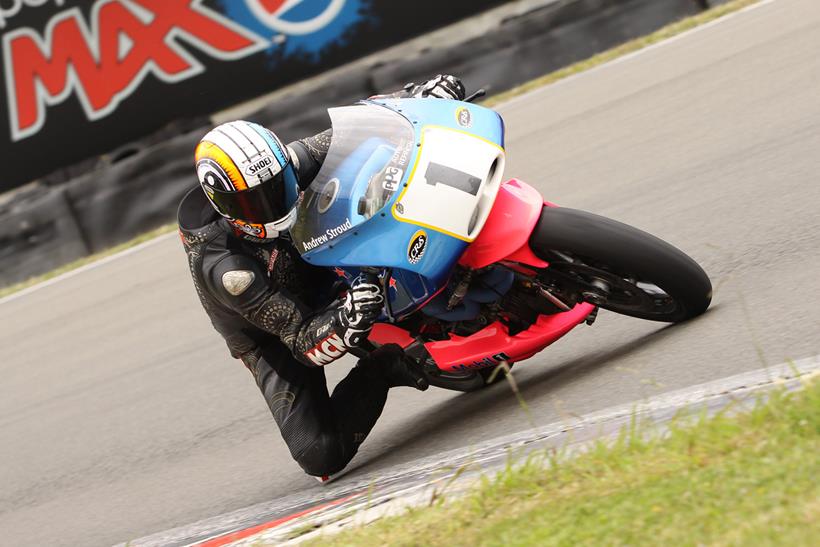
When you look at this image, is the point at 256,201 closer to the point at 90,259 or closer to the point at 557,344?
the point at 557,344

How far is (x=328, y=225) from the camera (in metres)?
4.14

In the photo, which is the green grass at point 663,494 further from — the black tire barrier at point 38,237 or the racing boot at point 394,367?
the black tire barrier at point 38,237

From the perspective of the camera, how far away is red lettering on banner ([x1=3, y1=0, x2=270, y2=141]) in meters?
11.1

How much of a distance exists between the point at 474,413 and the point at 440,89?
4.42 ft

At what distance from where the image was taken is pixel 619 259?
396 cm

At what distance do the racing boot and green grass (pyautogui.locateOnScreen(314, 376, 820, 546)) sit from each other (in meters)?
1.27

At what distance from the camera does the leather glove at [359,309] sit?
13.5 feet

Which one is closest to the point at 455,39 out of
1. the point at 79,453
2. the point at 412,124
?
the point at 79,453

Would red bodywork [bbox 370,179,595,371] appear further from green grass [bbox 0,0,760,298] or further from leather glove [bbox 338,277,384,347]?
green grass [bbox 0,0,760,298]

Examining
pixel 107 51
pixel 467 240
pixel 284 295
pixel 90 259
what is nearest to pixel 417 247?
pixel 467 240

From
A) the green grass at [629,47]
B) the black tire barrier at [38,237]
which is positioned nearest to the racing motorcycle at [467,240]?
the green grass at [629,47]

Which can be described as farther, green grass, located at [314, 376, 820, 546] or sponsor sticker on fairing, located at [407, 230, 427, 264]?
sponsor sticker on fairing, located at [407, 230, 427, 264]

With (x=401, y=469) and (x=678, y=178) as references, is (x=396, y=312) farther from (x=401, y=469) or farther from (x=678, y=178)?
(x=678, y=178)

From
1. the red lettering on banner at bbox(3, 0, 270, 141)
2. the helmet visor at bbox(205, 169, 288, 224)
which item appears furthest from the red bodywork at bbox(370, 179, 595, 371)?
the red lettering on banner at bbox(3, 0, 270, 141)
